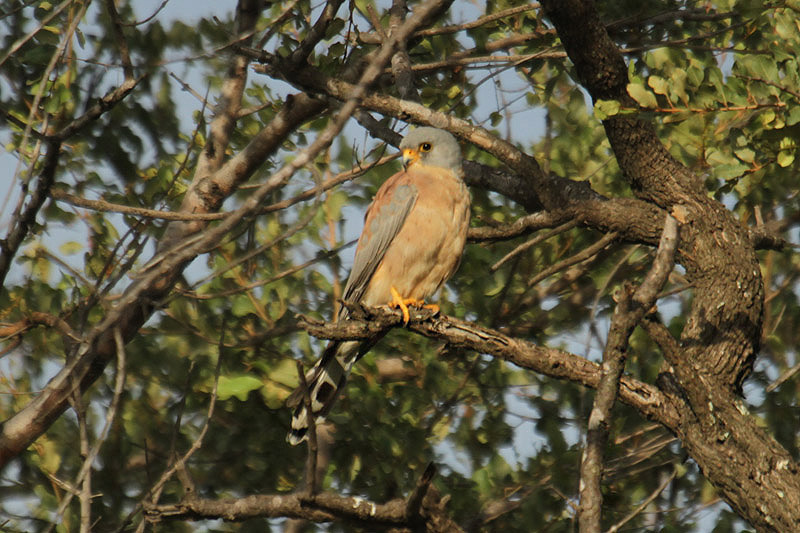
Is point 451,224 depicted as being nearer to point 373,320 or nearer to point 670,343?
point 373,320

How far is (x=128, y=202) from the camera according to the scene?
4.56 meters

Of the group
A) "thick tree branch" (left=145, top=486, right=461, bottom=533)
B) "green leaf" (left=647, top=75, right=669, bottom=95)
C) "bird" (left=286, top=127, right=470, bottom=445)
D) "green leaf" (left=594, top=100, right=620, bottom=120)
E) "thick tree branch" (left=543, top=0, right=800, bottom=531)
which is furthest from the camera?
"bird" (left=286, top=127, right=470, bottom=445)

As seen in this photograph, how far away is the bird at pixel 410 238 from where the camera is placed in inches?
169

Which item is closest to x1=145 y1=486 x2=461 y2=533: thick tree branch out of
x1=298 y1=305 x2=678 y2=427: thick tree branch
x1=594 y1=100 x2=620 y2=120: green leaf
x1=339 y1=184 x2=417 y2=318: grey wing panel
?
x1=298 y1=305 x2=678 y2=427: thick tree branch

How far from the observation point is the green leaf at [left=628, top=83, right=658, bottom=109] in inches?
135

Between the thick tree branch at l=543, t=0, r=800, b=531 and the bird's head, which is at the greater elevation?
the bird's head

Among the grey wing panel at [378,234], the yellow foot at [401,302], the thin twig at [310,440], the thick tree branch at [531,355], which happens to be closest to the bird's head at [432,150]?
the grey wing panel at [378,234]

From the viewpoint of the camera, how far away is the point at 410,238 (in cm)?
445

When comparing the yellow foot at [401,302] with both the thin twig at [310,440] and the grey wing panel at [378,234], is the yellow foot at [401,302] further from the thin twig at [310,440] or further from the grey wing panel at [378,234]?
the thin twig at [310,440]

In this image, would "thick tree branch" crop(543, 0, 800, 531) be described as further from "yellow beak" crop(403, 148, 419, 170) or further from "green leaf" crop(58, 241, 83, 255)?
"green leaf" crop(58, 241, 83, 255)

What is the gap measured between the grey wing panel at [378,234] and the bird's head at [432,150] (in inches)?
6.2

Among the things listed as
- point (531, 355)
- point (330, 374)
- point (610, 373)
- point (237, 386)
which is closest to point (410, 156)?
point (330, 374)

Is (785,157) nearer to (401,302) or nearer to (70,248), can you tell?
(401,302)

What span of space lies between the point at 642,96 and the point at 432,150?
1.36m
